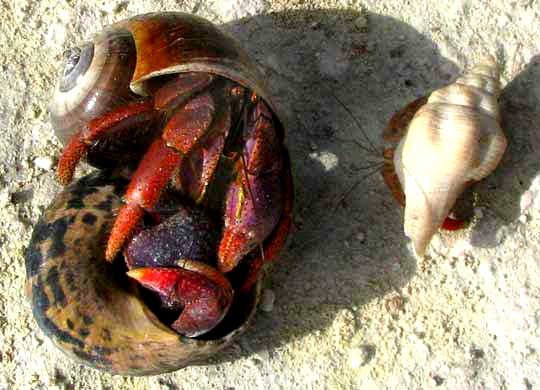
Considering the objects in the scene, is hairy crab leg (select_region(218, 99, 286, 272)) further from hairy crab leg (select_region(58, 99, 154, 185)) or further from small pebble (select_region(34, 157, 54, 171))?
small pebble (select_region(34, 157, 54, 171))

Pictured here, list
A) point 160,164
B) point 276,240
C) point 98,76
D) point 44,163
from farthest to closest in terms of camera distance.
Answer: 1. point 44,163
2. point 276,240
3. point 98,76
4. point 160,164

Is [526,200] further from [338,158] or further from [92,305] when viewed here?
[92,305]

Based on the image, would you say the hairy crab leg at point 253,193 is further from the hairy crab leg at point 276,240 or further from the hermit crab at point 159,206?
the hairy crab leg at point 276,240

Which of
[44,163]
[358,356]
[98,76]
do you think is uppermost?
[98,76]

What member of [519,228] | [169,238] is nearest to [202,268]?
[169,238]

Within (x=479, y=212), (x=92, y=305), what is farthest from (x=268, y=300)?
(x=479, y=212)

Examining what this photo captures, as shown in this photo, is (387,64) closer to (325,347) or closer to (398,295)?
(398,295)
